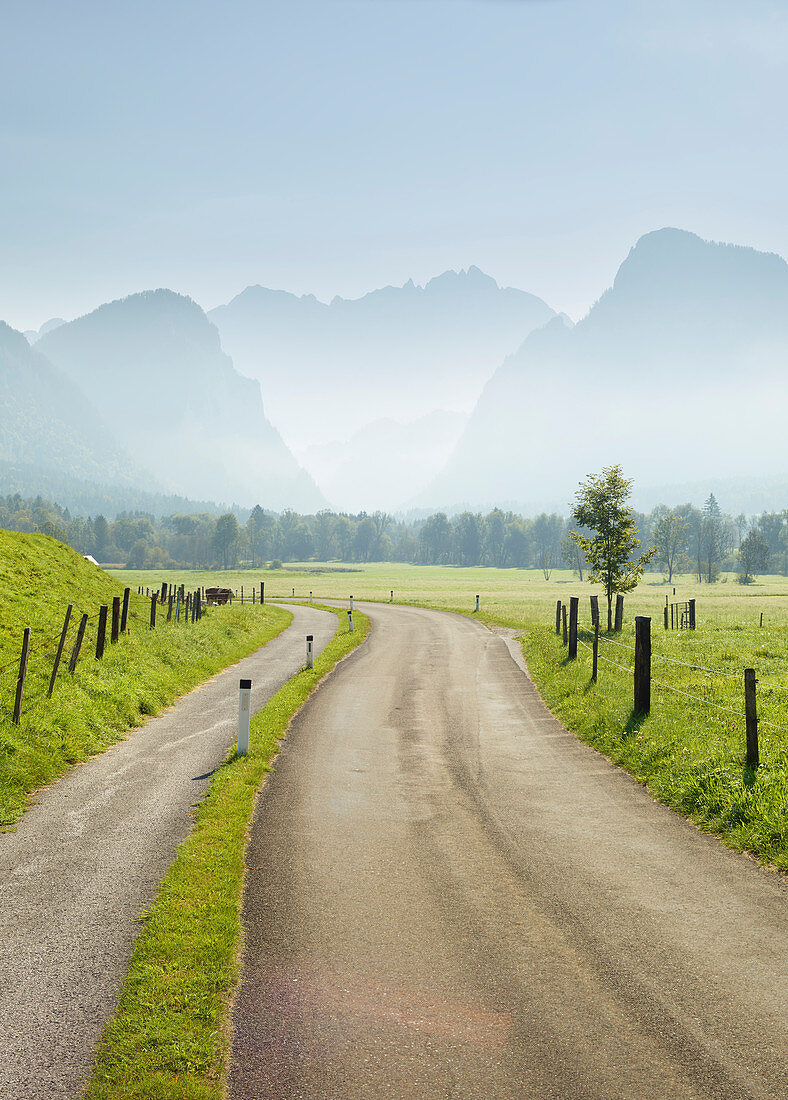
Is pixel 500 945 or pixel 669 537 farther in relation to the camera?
pixel 669 537

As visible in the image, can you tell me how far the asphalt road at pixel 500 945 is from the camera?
461 centimetres

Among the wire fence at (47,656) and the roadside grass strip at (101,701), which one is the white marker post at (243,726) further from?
the wire fence at (47,656)

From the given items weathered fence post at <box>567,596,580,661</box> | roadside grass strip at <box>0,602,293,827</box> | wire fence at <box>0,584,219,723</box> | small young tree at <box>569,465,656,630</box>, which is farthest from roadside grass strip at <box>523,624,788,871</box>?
small young tree at <box>569,465,656,630</box>

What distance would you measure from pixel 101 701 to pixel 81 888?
8.44 metres

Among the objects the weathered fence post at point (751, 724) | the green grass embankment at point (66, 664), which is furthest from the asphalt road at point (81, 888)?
the weathered fence post at point (751, 724)

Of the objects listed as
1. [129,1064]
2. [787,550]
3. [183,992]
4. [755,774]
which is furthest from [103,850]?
[787,550]

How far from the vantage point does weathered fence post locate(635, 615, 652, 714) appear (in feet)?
46.1

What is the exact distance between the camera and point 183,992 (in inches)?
214

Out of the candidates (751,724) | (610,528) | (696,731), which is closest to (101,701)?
(696,731)

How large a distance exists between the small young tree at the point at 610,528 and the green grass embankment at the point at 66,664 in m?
20.6

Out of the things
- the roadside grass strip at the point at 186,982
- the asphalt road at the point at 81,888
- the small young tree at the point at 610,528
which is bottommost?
the asphalt road at the point at 81,888

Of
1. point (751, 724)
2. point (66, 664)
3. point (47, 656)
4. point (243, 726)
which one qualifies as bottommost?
point (243, 726)

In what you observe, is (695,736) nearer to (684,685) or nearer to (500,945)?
(684,685)

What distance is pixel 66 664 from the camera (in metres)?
16.9
